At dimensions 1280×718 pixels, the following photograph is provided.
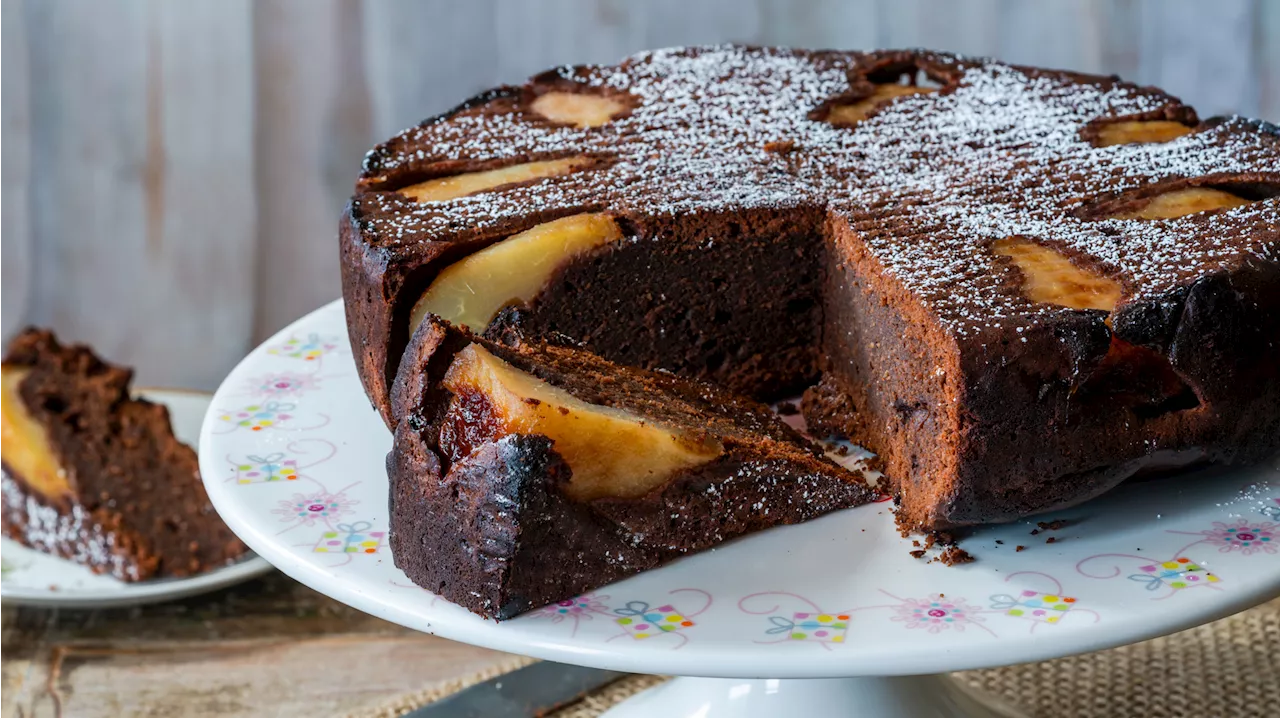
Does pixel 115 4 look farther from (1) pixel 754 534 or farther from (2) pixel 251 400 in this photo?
(1) pixel 754 534

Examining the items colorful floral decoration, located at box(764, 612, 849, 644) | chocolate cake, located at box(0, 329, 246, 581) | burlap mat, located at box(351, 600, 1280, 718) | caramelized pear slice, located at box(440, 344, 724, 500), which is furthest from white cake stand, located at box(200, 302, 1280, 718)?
chocolate cake, located at box(0, 329, 246, 581)

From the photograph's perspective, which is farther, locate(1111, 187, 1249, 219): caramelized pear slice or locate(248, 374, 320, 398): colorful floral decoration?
locate(248, 374, 320, 398): colorful floral decoration

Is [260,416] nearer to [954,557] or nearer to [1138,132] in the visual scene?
[954,557]

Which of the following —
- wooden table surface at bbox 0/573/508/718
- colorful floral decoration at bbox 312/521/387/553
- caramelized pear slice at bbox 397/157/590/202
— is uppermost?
caramelized pear slice at bbox 397/157/590/202

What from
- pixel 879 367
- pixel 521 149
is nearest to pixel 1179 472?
pixel 879 367

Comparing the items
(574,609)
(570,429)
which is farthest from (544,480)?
(574,609)

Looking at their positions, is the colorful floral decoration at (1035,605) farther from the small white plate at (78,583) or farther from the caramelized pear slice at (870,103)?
the small white plate at (78,583)

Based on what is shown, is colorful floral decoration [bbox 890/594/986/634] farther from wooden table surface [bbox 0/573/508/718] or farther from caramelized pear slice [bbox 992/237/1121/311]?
wooden table surface [bbox 0/573/508/718]
